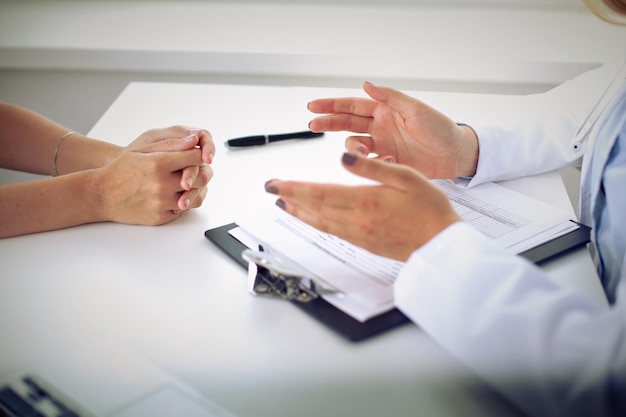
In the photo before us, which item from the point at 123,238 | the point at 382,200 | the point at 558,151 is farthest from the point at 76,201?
the point at 558,151

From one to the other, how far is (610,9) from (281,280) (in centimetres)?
66

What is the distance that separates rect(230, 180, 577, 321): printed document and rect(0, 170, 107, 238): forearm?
0.22m

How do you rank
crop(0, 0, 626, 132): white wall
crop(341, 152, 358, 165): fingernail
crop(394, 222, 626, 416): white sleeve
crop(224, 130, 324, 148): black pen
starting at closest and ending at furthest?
crop(394, 222, 626, 416): white sleeve
crop(341, 152, 358, 165): fingernail
crop(224, 130, 324, 148): black pen
crop(0, 0, 626, 132): white wall

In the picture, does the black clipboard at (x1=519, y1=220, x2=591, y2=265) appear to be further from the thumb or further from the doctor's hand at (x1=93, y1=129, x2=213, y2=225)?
the doctor's hand at (x1=93, y1=129, x2=213, y2=225)

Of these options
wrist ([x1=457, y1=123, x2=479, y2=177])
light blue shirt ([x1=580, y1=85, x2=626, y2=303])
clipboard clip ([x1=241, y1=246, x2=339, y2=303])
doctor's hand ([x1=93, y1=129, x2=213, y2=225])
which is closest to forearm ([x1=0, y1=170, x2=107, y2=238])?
doctor's hand ([x1=93, y1=129, x2=213, y2=225])

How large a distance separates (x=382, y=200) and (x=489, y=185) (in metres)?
0.39

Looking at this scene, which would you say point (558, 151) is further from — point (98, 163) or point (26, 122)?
point (26, 122)

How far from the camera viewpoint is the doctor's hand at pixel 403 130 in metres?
0.90

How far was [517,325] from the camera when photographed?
54 centimetres

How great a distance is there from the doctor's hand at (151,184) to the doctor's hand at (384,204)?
0.24m

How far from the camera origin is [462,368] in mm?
568

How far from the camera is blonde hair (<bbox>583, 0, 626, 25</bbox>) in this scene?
0.85m

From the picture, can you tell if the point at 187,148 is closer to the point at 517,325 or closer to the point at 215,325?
the point at 215,325

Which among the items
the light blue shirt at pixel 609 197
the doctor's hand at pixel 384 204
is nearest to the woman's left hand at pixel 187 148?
the doctor's hand at pixel 384 204
